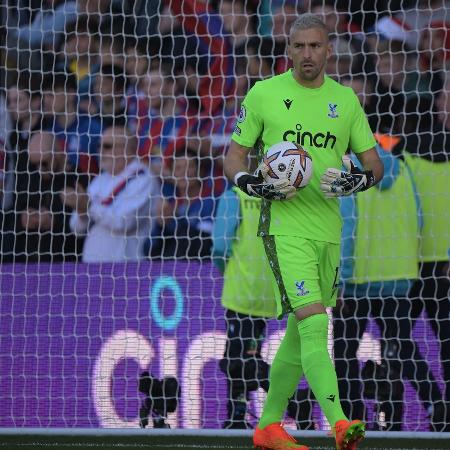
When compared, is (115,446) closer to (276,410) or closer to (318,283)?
(276,410)

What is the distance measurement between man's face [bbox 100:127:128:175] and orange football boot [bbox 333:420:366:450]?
3582 mm

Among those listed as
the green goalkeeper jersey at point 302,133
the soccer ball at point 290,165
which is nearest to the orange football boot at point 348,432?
the green goalkeeper jersey at point 302,133

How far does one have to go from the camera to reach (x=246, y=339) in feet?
22.9

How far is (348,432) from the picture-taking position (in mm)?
4461

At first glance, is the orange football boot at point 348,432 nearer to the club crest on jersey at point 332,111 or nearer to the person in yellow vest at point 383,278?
the club crest on jersey at point 332,111

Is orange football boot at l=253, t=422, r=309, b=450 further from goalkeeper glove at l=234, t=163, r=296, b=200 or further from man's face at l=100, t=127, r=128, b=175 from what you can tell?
man's face at l=100, t=127, r=128, b=175

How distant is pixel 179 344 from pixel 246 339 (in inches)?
16.6

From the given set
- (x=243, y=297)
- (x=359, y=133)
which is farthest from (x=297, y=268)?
(x=243, y=297)

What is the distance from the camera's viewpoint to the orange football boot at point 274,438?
16.7 ft

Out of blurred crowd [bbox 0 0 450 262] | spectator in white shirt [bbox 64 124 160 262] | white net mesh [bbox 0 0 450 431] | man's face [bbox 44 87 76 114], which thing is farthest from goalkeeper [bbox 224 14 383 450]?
man's face [bbox 44 87 76 114]

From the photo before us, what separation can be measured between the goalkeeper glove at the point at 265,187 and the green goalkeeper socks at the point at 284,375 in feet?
1.99

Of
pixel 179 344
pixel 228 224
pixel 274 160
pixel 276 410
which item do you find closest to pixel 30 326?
pixel 179 344

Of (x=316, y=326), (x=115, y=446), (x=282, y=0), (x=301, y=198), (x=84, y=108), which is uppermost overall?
(x=282, y=0)

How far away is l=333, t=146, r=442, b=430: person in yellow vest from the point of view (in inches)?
272
